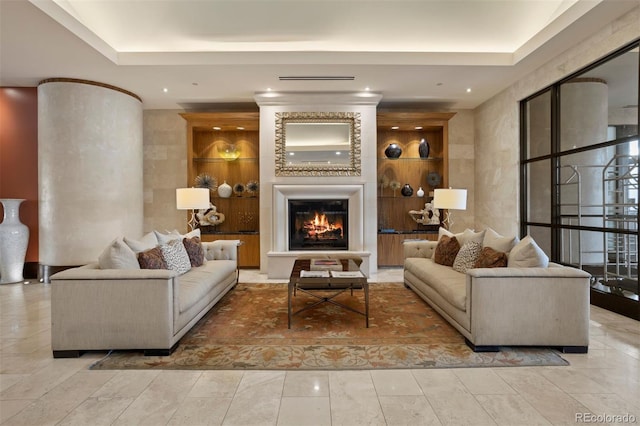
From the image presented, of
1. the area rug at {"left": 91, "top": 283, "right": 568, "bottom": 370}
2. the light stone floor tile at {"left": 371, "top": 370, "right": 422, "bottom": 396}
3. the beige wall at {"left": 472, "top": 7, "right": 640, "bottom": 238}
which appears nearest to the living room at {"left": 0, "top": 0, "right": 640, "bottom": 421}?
the beige wall at {"left": 472, "top": 7, "right": 640, "bottom": 238}

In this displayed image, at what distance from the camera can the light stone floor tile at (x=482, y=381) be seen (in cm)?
213

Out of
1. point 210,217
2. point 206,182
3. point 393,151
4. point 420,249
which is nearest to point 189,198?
point 210,217

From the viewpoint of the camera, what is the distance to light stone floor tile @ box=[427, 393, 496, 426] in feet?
5.97

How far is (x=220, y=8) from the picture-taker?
3959 mm

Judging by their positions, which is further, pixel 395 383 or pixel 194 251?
pixel 194 251

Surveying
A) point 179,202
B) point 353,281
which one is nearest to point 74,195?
point 179,202

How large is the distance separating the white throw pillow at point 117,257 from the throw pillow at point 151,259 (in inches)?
4.5

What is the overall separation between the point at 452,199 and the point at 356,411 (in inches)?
147

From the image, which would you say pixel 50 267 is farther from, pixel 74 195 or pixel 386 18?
pixel 386 18

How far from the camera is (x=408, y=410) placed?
1922mm

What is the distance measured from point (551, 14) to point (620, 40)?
0.87 m

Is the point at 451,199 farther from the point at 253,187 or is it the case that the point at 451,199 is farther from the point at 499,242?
the point at 253,187

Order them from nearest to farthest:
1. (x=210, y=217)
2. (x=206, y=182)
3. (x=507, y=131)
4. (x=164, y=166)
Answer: (x=507, y=131)
(x=210, y=217)
(x=206, y=182)
(x=164, y=166)

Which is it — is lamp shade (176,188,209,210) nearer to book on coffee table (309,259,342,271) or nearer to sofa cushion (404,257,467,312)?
book on coffee table (309,259,342,271)
